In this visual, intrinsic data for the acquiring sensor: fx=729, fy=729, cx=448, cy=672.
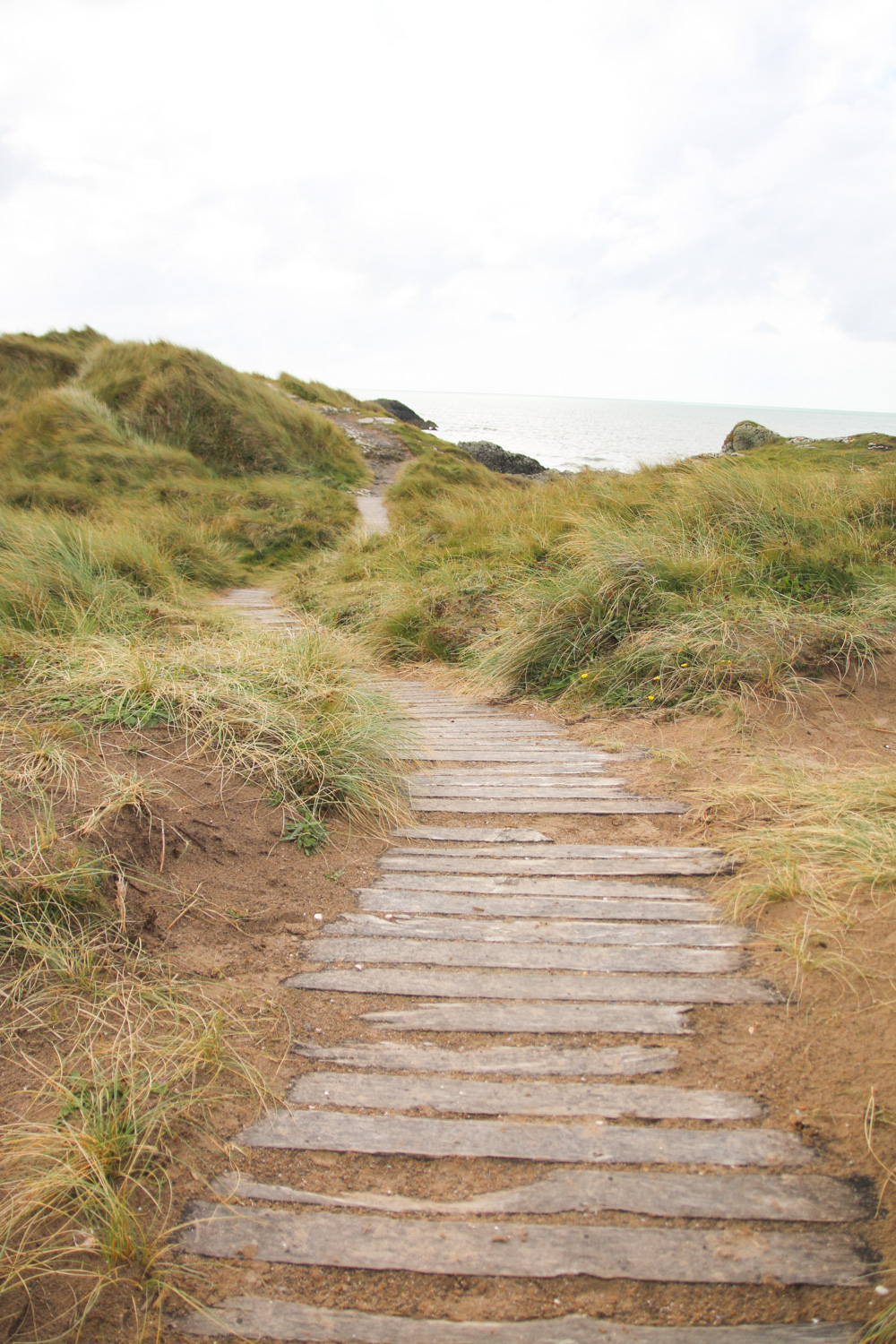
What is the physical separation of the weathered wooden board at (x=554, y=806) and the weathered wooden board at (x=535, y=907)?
73cm

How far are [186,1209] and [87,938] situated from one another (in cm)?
97

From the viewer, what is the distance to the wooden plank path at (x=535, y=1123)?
1.52 meters

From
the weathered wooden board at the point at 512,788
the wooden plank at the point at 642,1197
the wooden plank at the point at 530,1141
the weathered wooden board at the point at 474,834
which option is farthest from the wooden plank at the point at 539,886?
the wooden plank at the point at 642,1197

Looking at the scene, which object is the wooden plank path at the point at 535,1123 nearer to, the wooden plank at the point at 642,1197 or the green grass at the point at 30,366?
the wooden plank at the point at 642,1197

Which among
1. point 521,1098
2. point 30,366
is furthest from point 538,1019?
point 30,366

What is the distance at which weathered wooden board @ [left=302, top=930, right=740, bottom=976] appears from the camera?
2.42 m

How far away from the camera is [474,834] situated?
133 inches

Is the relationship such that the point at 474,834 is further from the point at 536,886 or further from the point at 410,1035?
the point at 410,1035

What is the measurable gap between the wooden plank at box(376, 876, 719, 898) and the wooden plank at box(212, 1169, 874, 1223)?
1.11 m

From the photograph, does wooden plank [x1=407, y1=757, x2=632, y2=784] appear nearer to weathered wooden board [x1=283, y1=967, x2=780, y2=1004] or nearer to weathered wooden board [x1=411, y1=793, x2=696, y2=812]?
weathered wooden board [x1=411, y1=793, x2=696, y2=812]

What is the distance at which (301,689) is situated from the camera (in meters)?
4.06

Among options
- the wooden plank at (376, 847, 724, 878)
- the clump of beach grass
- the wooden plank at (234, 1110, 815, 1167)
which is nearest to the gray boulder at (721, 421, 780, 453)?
the wooden plank at (376, 847, 724, 878)

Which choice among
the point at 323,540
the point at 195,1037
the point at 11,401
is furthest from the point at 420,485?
the point at 195,1037

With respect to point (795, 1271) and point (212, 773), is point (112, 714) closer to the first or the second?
point (212, 773)
